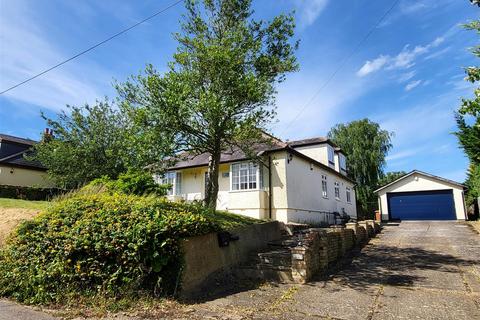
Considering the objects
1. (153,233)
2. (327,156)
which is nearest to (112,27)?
(153,233)

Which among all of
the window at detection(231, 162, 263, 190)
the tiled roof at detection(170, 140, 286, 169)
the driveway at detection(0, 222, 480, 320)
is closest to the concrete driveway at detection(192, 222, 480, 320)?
the driveway at detection(0, 222, 480, 320)

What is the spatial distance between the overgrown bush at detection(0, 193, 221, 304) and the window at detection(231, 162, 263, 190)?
30.2 feet

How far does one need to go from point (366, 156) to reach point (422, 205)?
7.97m

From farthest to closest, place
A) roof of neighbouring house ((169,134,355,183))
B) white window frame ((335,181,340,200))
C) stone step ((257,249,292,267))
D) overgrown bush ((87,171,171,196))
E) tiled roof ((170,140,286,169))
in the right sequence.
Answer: white window frame ((335,181,340,200))
tiled roof ((170,140,286,169))
roof of neighbouring house ((169,134,355,183))
overgrown bush ((87,171,171,196))
stone step ((257,249,292,267))

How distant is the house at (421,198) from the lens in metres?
26.2

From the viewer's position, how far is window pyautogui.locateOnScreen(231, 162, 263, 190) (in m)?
15.6

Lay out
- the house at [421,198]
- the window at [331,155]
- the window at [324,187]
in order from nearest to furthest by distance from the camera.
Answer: the window at [324,187] < the window at [331,155] < the house at [421,198]

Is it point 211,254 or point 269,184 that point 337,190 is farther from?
point 211,254

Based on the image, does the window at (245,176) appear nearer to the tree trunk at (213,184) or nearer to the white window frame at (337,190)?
the tree trunk at (213,184)

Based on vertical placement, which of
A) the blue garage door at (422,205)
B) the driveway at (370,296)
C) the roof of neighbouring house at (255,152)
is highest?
the roof of neighbouring house at (255,152)

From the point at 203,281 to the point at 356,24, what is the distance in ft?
33.9

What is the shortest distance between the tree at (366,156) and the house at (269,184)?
46.2 ft

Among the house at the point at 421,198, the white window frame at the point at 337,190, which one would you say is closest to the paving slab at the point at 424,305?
the white window frame at the point at 337,190

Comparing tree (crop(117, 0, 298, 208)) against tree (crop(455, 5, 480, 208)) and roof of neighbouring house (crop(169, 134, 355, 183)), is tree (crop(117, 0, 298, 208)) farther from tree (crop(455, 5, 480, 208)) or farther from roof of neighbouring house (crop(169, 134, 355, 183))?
tree (crop(455, 5, 480, 208))
